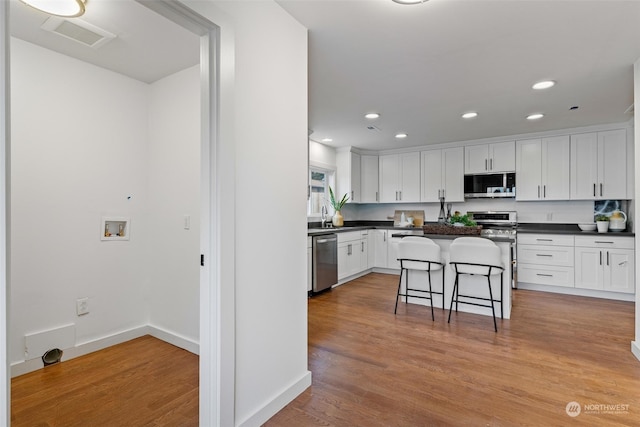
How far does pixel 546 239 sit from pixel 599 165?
1249 millimetres

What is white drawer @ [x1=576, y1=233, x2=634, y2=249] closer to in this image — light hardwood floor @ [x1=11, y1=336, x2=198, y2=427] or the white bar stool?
the white bar stool

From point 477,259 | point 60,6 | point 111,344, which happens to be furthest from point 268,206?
point 477,259

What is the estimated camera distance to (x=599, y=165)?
447cm

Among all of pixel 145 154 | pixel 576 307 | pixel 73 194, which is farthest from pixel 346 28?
pixel 576 307

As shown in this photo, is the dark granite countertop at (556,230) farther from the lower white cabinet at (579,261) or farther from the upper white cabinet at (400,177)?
the upper white cabinet at (400,177)

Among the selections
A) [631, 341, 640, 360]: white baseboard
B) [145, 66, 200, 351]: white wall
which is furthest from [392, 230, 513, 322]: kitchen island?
[145, 66, 200, 351]: white wall

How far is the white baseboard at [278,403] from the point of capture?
1.67 meters

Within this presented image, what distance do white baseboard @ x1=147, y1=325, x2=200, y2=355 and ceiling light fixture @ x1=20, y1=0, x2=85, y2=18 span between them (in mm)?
2339

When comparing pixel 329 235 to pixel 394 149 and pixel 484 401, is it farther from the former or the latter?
pixel 484 401

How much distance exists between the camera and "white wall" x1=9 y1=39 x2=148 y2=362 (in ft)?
7.32

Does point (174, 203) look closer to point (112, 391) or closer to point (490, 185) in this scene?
point (112, 391)

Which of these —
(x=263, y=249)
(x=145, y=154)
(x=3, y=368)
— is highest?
(x=145, y=154)

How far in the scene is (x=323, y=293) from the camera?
4.54m

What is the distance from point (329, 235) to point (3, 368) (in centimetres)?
383
